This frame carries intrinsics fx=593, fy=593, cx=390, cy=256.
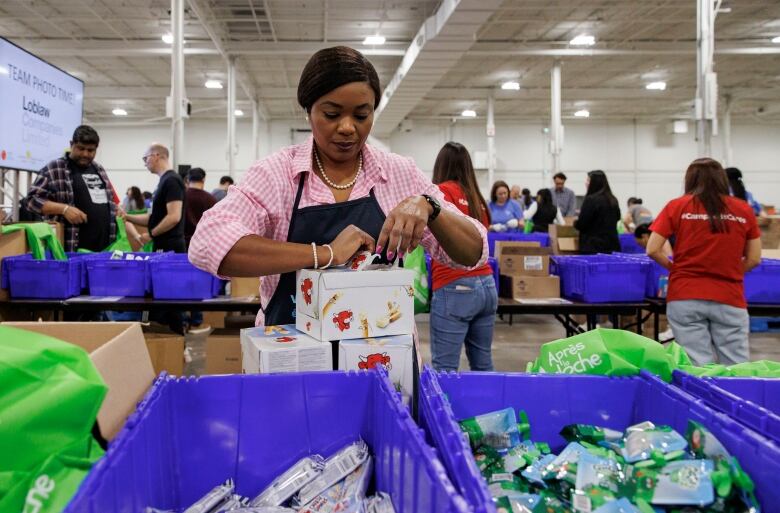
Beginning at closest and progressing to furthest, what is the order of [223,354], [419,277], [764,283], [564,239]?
[419,277], [223,354], [764,283], [564,239]

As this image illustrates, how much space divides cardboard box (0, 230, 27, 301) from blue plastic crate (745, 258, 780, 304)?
431 centimetres

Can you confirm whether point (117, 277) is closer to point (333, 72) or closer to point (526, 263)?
point (526, 263)

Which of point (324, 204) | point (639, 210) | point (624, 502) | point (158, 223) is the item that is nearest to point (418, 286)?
point (324, 204)

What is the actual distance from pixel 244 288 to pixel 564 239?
13.4ft

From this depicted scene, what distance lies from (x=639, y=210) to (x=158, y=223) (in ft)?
27.2

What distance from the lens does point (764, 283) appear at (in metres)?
3.60

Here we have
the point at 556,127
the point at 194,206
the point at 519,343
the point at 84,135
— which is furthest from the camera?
the point at 556,127

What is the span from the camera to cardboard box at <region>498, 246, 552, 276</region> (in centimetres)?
383

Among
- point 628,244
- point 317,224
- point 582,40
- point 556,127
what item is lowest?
point 317,224

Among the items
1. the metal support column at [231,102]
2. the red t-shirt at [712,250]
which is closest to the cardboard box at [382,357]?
the red t-shirt at [712,250]

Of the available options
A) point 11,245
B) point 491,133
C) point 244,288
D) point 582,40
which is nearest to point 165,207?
point 11,245

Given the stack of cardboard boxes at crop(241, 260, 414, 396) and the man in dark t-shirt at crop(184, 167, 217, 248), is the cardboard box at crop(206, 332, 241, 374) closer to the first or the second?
the stack of cardboard boxes at crop(241, 260, 414, 396)

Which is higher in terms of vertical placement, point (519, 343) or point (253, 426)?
point (253, 426)

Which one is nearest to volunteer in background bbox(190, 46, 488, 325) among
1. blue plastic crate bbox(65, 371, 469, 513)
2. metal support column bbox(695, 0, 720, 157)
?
blue plastic crate bbox(65, 371, 469, 513)
